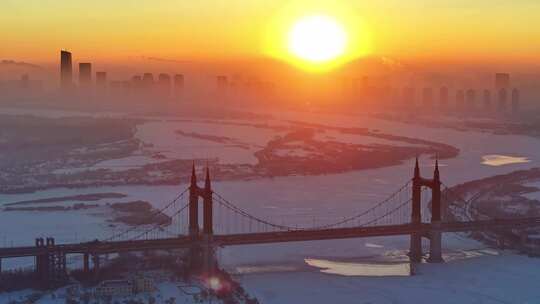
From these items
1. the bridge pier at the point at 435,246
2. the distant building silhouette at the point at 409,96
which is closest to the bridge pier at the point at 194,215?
the bridge pier at the point at 435,246

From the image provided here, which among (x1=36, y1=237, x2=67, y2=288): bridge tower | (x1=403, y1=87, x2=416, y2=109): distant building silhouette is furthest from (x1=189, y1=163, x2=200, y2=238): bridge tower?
(x1=403, y1=87, x2=416, y2=109): distant building silhouette

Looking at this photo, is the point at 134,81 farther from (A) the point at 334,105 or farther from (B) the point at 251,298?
(B) the point at 251,298

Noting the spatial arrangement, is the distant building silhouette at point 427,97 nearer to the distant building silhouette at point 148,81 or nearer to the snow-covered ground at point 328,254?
the distant building silhouette at point 148,81

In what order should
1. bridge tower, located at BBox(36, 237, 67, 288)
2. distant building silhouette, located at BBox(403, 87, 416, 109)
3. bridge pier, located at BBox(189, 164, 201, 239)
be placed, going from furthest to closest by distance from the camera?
1. distant building silhouette, located at BBox(403, 87, 416, 109)
2. bridge pier, located at BBox(189, 164, 201, 239)
3. bridge tower, located at BBox(36, 237, 67, 288)

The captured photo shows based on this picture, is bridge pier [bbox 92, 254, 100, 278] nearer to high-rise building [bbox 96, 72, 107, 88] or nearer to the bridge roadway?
the bridge roadway

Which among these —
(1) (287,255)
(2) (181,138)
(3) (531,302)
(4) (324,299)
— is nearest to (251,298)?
(4) (324,299)

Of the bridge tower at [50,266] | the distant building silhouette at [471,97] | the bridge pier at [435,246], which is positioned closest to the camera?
the bridge tower at [50,266]
